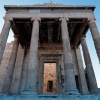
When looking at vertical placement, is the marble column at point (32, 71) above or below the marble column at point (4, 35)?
below

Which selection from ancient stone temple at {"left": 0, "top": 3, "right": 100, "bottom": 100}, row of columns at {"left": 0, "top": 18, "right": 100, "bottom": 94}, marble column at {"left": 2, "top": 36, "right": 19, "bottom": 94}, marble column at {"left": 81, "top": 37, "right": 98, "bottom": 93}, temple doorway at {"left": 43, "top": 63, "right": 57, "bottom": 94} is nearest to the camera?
row of columns at {"left": 0, "top": 18, "right": 100, "bottom": 94}

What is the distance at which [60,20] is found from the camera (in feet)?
48.9

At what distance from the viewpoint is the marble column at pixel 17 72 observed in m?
15.6

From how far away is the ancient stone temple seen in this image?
12555mm

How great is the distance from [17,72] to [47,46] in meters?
5.20

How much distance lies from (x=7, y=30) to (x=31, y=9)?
3534 millimetres

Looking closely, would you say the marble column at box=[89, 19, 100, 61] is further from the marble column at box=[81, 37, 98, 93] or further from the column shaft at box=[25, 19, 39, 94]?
the column shaft at box=[25, 19, 39, 94]

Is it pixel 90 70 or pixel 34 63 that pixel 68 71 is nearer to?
pixel 34 63

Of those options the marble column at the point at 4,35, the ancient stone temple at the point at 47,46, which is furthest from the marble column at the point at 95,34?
the marble column at the point at 4,35

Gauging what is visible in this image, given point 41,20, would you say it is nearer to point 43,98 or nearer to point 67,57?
point 67,57

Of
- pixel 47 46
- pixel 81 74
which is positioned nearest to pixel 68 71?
pixel 81 74

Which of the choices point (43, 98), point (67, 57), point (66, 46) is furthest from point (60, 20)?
point (43, 98)

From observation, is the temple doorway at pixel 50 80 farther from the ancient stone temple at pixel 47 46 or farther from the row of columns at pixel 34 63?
the row of columns at pixel 34 63

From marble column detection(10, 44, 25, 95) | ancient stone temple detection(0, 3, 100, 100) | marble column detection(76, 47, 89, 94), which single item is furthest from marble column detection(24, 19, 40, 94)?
marble column detection(76, 47, 89, 94)
